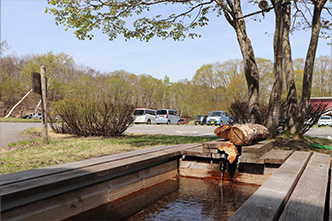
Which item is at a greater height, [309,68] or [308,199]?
[309,68]

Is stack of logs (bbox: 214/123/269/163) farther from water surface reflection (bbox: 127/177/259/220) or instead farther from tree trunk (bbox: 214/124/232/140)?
water surface reflection (bbox: 127/177/259/220)

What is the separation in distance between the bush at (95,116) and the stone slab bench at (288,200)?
27.2 feet

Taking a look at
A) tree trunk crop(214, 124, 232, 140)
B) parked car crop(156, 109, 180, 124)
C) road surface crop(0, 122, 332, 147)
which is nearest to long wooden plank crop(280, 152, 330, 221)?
tree trunk crop(214, 124, 232, 140)

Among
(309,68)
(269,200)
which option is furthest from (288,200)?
(309,68)

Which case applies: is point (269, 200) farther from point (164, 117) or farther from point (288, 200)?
point (164, 117)

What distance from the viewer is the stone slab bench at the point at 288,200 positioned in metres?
1.60

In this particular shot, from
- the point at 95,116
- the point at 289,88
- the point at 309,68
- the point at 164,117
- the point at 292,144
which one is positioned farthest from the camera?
the point at 164,117

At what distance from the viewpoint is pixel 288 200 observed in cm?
199

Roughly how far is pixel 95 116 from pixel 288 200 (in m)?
9.27

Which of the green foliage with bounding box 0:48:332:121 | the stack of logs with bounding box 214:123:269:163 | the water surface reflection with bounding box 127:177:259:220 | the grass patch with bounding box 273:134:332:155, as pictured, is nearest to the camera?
the water surface reflection with bounding box 127:177:259:220

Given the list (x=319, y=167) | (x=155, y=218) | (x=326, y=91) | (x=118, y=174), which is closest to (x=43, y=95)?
(x=118, y=174)

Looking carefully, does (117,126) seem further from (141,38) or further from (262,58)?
(262,58)

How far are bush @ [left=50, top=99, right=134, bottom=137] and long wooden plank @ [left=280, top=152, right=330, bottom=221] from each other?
27.3 ft

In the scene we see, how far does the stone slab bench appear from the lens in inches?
63.0
